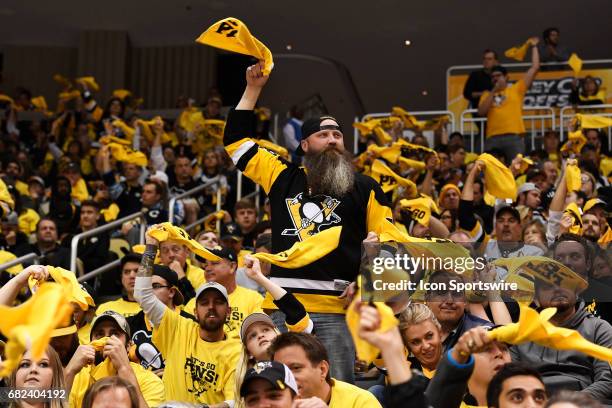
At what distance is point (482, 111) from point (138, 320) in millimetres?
6779

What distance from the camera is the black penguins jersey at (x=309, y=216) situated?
18.3 feet

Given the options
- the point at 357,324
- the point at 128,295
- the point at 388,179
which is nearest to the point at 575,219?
the point at 388,179

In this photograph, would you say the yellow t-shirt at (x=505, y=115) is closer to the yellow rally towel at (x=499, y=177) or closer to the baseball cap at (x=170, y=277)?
the yellow rally towel at (x=499, y=177)

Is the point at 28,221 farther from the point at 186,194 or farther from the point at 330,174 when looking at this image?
the point at 330,174

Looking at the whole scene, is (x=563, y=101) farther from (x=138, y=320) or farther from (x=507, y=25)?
(x=138, y=320)

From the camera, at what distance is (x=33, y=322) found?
342 cm

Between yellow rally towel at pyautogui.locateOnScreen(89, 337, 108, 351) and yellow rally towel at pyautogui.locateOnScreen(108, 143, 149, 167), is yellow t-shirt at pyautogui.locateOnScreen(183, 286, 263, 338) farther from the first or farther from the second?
yellow rally towel at pyautogui.locateOnScreen(108, 143, 149, 167)

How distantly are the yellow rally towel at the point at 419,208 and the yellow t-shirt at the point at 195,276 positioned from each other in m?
1.73

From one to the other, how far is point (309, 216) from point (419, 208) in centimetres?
330

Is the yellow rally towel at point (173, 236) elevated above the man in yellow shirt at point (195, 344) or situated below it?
above

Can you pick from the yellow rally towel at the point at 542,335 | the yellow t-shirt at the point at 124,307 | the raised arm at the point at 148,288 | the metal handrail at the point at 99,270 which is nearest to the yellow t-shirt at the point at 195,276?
the yellow t-shirt at the point at 124,307

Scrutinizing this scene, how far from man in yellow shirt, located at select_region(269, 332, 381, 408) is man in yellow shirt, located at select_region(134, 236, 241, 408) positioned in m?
1.54

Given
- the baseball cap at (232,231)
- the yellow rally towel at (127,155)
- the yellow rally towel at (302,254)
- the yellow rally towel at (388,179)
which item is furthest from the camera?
the yellow rally towel at (127,155)

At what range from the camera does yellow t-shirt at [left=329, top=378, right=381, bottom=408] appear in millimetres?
4703
